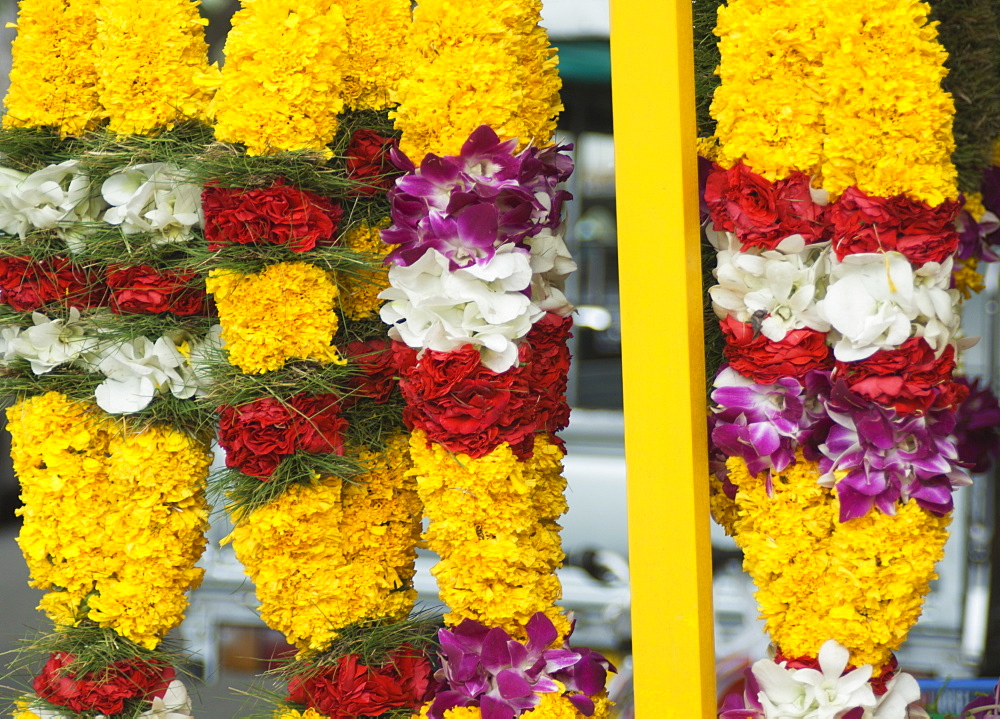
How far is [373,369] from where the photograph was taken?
1497 mm

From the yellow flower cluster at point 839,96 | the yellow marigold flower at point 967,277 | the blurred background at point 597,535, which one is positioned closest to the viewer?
the yellow flower cluster at point 839,96

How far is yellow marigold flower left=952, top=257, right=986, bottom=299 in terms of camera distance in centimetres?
172

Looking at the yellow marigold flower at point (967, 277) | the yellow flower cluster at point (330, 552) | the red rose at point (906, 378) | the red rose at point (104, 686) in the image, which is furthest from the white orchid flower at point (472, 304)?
the yellow marigold flower at point (967, 277)

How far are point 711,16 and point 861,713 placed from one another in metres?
1.15

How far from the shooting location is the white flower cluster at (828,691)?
126 centimetres

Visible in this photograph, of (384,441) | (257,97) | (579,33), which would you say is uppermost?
(579,33)

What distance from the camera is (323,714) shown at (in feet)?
4.77

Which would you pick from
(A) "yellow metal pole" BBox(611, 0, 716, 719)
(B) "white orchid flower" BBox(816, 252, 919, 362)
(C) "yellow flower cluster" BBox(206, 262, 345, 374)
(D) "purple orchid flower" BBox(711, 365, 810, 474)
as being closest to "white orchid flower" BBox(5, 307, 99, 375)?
(C) "yellow flower cluster" BBox(206, 262, 345, 374)

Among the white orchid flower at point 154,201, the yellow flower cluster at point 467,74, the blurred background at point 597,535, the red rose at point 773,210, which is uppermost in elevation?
the yellow flower cluster at point 467,74

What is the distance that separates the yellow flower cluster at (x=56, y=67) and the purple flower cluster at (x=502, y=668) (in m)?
1.09

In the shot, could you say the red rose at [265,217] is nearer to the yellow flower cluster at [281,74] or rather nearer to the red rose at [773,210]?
the yellow flower cluster at [281,74]

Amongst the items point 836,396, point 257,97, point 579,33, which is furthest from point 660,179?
point 579,33

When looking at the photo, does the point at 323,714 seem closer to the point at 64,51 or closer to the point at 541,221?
the point at 541,221

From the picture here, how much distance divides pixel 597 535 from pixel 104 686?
2148 mm
